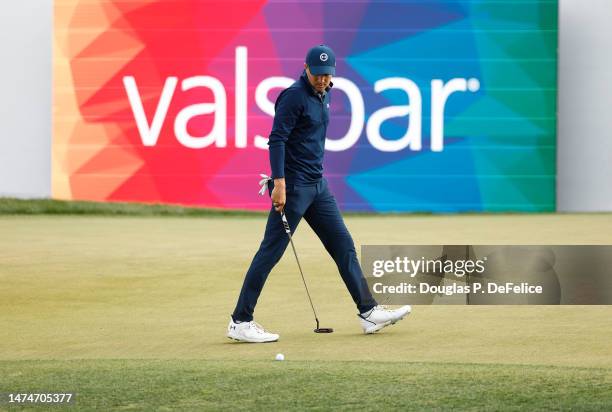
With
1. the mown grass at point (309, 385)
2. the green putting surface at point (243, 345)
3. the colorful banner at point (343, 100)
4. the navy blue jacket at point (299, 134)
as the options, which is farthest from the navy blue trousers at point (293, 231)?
the colorful banner at point (343, 100)

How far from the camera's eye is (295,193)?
862cm

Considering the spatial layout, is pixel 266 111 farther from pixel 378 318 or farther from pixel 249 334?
pixel 249 334

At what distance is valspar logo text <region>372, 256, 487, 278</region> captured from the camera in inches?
444

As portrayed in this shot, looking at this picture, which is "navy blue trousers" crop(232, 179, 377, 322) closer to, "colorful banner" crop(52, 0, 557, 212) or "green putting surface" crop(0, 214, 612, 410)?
"green putting surface" crop(0, 214, 612, 410)

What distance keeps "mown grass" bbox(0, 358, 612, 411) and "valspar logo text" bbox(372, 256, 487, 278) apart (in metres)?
3.84

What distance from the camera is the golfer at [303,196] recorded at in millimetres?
8438

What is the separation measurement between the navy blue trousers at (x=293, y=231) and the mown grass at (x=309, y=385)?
3.68 ft

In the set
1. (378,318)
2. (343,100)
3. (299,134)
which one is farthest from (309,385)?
(343,100)

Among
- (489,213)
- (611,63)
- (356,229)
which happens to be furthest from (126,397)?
(611,63)

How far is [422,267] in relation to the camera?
1152cm

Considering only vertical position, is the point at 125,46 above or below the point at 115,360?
above

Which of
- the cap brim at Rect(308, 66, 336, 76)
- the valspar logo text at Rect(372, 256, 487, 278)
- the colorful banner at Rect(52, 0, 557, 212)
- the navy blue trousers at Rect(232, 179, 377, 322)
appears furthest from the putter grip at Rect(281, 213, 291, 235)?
the colorful banner at Rect(52, 0, 557, 212)

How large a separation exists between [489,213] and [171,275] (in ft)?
35.1

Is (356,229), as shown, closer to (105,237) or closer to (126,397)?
(105,237)
